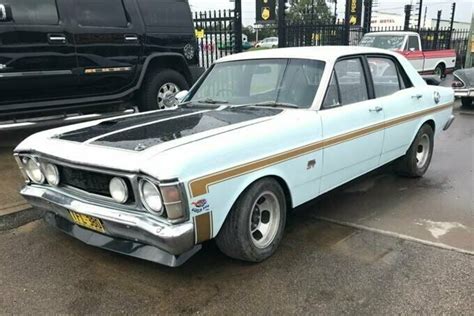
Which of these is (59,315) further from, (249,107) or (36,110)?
(36,110)

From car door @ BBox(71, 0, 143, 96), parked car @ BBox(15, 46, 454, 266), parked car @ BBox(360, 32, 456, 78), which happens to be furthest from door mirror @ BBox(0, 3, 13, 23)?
parked car @ BBox(360, 32, 456, 78)

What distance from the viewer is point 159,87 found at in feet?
26.0

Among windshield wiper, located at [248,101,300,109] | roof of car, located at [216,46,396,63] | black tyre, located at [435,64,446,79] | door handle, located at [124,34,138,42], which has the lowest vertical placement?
black tyre, located at [435,64,446,79]

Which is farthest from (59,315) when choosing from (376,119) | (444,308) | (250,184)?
(376,119)

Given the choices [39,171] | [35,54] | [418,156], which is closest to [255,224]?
[39,171]

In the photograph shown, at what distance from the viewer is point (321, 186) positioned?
409cm

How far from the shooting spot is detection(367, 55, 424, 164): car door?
4.92 meters

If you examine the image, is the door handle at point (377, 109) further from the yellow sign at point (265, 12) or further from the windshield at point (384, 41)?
the windshield at point (384, 41)

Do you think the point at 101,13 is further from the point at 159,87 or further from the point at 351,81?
the point at 351,81

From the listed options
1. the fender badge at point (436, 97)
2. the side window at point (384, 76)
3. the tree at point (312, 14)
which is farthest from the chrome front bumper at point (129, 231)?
the tree at point (312, 14)

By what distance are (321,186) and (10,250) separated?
2.67 metres

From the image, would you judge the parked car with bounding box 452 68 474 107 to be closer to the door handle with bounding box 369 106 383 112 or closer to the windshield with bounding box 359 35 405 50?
the windshield with bounding box 359 35 405 50

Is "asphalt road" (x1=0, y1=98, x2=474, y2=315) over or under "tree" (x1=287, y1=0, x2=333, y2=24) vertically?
under

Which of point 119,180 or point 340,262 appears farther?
point 340,262
